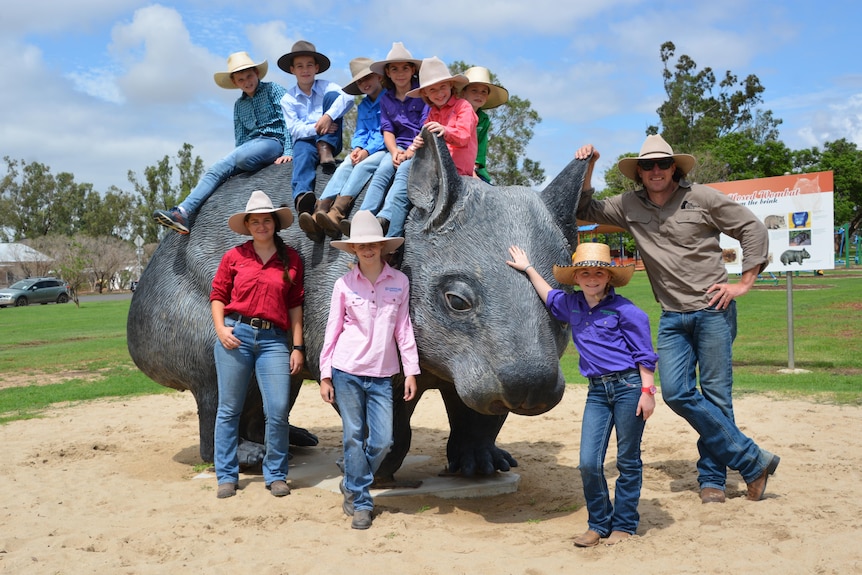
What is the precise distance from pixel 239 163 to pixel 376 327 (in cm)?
230

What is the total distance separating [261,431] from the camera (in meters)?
6.53

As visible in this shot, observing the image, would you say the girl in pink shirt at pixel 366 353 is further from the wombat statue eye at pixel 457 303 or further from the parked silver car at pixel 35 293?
the parked silver car at pixel 35 293

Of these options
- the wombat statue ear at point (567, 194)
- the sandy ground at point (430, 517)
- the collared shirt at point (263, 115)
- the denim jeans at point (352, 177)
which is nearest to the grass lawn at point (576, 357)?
the sandy ground at point (430, 517)

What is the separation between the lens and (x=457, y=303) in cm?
472

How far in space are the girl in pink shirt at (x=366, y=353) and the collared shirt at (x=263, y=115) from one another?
6.23 feet

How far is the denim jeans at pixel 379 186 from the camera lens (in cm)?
527

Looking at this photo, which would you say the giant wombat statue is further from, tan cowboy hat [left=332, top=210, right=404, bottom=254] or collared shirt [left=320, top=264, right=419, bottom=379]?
tan cowboy hat [left=332, top=210, right=404, bottom=254]

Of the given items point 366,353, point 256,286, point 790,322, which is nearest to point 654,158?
point 366,353

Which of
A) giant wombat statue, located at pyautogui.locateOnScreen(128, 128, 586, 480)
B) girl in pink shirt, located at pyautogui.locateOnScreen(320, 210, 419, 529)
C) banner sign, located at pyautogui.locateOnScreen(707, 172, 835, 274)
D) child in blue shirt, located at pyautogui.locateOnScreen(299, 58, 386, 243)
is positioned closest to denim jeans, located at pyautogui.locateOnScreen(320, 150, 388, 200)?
child in blue shirt, located at pyautogui.locateOnScreen(299, 58, 386, 243)

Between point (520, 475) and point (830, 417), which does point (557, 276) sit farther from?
point (830, 417)

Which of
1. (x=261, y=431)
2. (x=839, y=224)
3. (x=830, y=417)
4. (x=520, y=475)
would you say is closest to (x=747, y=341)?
(x=830, y=417)

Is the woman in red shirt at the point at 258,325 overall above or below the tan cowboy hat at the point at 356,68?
below

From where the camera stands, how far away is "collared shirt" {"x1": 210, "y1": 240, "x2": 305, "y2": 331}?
5.44 metres

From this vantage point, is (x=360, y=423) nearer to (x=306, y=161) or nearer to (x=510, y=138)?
(x=306, y=161)
